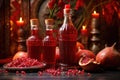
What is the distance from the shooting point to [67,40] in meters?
1.32

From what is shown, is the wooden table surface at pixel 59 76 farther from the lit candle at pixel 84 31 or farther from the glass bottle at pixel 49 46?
the lit candle at pixel 84 31

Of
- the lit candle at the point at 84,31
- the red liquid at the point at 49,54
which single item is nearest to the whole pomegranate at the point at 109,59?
the red liquid at the point at 49,54

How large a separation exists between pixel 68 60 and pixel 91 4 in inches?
24.1

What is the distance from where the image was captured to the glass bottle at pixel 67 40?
1.32 metres

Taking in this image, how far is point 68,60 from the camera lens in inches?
52.5

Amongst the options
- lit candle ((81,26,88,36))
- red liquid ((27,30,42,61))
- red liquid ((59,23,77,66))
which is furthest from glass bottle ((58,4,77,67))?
lit candle ((81,26,88,36))

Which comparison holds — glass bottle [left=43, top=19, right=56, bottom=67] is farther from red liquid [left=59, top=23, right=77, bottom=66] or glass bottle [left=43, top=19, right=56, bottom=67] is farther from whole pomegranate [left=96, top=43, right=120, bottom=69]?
whole pomegranate [left=96, top=43, right=120, bottom=69]

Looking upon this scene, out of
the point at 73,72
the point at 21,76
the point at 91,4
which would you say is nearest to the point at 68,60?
the point at 73,72

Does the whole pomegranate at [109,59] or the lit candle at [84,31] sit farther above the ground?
the lit candle at [84,31]

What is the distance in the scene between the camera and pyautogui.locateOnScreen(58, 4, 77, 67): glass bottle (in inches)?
51.8

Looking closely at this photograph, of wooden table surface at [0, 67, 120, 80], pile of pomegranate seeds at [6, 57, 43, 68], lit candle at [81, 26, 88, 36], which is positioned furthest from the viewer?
lit candle at [81, 26, 88, 36]

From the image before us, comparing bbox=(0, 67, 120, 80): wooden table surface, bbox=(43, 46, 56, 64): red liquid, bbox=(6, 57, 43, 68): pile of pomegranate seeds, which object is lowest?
bbox=(0, 67, 120, 80): wooden table surface

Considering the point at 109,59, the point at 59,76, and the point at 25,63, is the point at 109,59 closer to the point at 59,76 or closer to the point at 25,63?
the point at 59,76

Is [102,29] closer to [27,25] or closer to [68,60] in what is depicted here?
[27,25]
